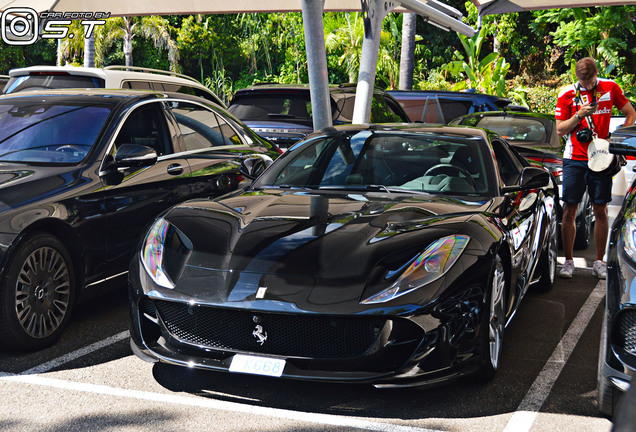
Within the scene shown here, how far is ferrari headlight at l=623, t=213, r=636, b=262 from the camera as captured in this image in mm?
3705

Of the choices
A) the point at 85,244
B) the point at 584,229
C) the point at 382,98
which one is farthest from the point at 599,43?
the point at 85,244

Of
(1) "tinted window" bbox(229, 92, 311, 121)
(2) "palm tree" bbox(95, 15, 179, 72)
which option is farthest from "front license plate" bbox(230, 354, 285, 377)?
(2) "palm tree" bbox(95, 15, 179, 72)

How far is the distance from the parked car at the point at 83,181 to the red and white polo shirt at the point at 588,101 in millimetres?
2985

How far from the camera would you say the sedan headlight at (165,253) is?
13.5 ft

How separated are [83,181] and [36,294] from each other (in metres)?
0.88

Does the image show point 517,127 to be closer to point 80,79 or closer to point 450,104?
point 450,104

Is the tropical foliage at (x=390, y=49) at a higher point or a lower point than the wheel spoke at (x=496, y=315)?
higher

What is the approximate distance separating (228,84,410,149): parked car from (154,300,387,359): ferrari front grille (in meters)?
5.46

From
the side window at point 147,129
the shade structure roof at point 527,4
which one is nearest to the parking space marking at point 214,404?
the side window at point 147,129

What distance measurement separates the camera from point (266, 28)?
1502 inches

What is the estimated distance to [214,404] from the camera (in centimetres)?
401

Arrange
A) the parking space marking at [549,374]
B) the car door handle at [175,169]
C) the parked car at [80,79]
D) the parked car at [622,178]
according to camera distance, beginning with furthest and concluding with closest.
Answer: the parked car at [80,79]
the parked car at [622,178]
the car door handle at [175,169]
the parking space marking at [549,374]

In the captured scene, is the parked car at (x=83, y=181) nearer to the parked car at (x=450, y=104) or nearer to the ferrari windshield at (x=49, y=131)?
the ferrari windshield at (x=49, y=131)

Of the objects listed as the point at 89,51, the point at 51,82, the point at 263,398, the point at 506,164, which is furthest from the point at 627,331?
the point at 89,51
